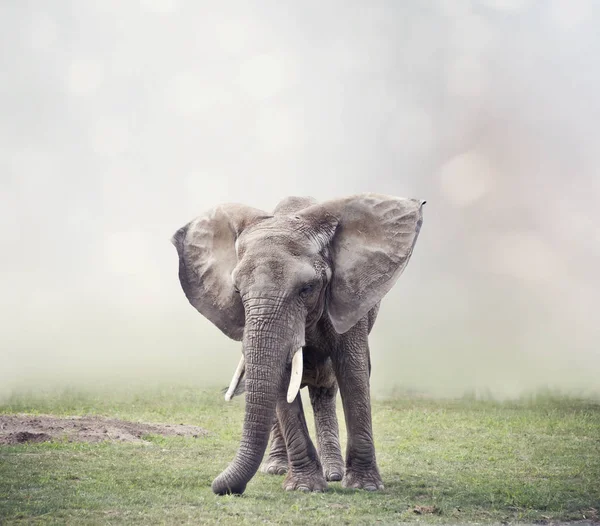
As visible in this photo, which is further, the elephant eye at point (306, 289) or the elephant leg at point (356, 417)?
the elephant leg at point (356, 417)

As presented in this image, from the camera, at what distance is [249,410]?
1071 cm

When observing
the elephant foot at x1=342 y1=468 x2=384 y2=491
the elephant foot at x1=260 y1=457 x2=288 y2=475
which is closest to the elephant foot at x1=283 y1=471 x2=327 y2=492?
the elephant foot at x1=342 y1=468 x2=384 y2=491

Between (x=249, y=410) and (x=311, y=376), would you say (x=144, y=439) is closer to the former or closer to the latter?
(x=311, y=376)

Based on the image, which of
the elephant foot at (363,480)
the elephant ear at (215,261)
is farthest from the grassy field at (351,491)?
A: the elephant ear at (215,261)

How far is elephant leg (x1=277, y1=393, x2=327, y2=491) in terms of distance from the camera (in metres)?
11.6

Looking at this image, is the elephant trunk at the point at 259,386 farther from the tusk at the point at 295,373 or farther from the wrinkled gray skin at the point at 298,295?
the tusk at the point at 295,373

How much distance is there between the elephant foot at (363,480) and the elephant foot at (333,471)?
1.22 meters

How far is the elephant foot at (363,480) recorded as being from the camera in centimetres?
1206

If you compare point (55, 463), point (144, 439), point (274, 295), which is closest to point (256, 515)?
point (274, 295)

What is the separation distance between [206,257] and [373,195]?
2.59 metres

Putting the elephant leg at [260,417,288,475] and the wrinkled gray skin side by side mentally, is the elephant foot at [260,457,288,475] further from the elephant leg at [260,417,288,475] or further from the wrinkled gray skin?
the wrinkled gray skin

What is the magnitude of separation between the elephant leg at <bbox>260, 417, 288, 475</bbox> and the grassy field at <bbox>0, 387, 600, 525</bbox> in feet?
1.08

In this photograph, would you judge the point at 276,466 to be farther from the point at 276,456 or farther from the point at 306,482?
the point at 306,482

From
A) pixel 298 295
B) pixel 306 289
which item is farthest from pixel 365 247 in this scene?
pixel 298 295
